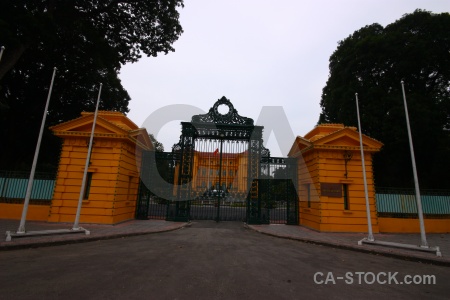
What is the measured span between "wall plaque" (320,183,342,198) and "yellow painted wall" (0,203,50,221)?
14444 mm

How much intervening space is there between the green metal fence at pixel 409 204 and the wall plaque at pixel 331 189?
7.57ft

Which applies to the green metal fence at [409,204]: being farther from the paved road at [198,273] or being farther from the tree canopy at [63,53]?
the tree canopy at [63,53]

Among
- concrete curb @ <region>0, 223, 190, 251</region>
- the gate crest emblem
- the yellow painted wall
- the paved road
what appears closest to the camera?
the paved road

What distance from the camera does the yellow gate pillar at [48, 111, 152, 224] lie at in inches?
452

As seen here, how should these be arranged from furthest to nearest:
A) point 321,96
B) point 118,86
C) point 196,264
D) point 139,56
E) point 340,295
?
1. point 321,96
2. point 118,86
3. point 139,56
4. point 196,264
5. point 340,295

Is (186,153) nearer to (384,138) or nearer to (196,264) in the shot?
(196,264)

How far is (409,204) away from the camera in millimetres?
12539

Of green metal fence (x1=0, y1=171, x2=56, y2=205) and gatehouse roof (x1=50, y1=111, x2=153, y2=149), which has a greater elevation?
gatehouse roof (x1=50, y1=111, x2=153, y2=149)

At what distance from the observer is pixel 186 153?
1457 cm

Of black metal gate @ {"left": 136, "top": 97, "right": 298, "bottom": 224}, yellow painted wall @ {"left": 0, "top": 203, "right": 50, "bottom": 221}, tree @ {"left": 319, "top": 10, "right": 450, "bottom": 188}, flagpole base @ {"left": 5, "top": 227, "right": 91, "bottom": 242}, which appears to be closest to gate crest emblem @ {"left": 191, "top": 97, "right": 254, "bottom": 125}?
black metal gate @ {"left": 136, "top": 97, "right": 298, "bottom": 224}

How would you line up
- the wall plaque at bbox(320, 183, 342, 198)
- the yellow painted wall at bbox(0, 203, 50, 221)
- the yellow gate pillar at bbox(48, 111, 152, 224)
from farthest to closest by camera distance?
the wall plaque at bbox(320, 183, 342, 198) < the yellow painted wall at bbox(0, 203, 50, 221) < the yellow gate pillar at bbox(48, 111, 152, 224)

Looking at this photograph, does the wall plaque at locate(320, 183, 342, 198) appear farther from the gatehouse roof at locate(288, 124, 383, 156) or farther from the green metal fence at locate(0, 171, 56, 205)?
the green metal fence at locate(0, 171, 56, 205)

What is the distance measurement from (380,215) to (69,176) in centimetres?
1673

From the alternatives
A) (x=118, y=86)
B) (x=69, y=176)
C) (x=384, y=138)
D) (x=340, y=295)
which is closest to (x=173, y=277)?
(x=340, y=295)
